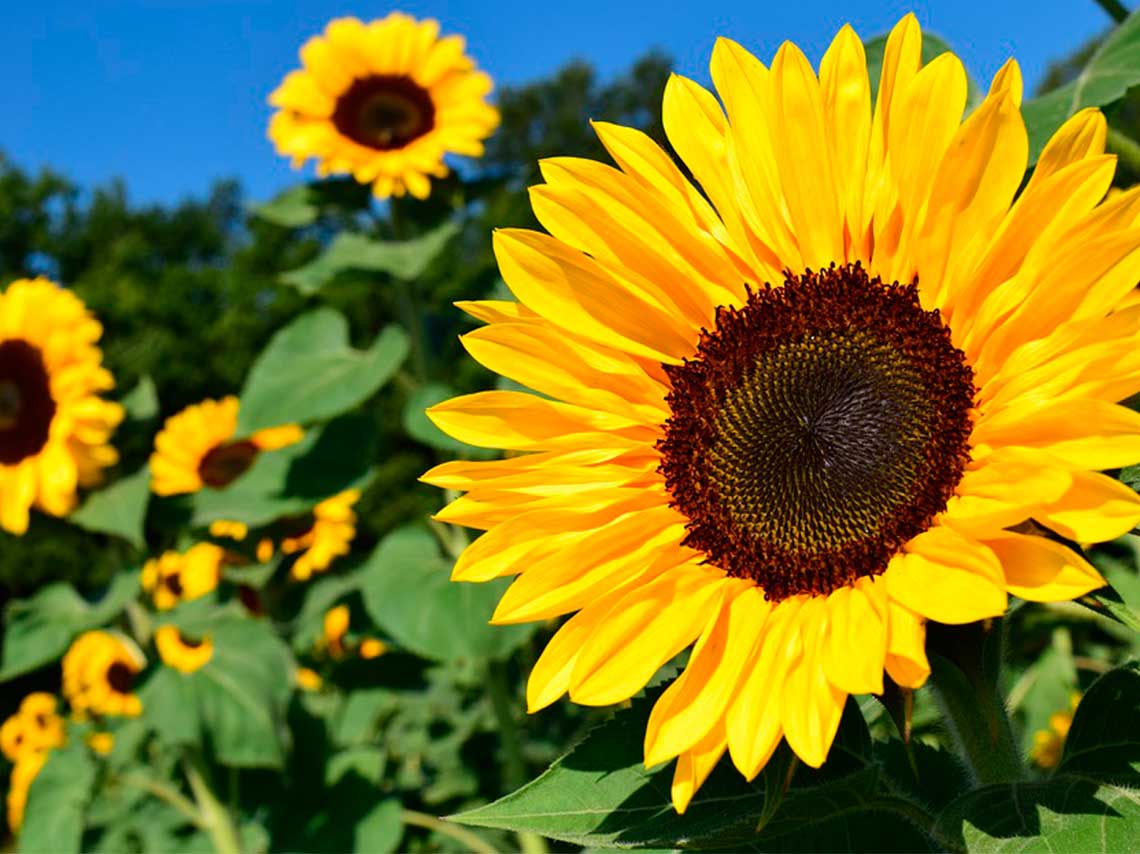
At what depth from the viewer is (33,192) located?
22.0 metres

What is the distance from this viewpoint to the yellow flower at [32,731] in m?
6.91

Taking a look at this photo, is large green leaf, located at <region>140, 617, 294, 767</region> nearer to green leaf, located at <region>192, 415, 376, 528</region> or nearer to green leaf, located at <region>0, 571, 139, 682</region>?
Result: green leaf, located at <region>0, 571, 139, 682</region>

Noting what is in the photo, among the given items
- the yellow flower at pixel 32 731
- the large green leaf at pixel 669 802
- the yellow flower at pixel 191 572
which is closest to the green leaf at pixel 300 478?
the yellow flower at pixel 191 572

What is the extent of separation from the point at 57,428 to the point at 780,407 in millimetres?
2621

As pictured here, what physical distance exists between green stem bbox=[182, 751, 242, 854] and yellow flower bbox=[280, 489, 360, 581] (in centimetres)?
105

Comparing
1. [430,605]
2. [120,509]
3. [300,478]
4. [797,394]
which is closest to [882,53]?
[797,394]

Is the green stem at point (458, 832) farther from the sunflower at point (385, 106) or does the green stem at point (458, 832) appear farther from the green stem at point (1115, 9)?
the green stem at point (1115, 9)

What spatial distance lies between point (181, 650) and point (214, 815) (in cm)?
52

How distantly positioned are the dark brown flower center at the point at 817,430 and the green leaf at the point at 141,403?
103 inches

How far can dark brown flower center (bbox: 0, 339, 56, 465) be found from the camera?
3371mm

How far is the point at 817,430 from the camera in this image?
1.21 m

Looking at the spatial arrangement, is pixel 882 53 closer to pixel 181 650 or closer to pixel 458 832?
pixel 458 832

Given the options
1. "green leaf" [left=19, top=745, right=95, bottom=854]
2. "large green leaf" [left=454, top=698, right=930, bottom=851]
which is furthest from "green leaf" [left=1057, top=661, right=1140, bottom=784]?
"green leaf" [left=19, top=745, right=95, bottom=854]

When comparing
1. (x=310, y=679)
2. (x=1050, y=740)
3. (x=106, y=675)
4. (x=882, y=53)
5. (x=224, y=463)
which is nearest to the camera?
(x=882, y=53)
